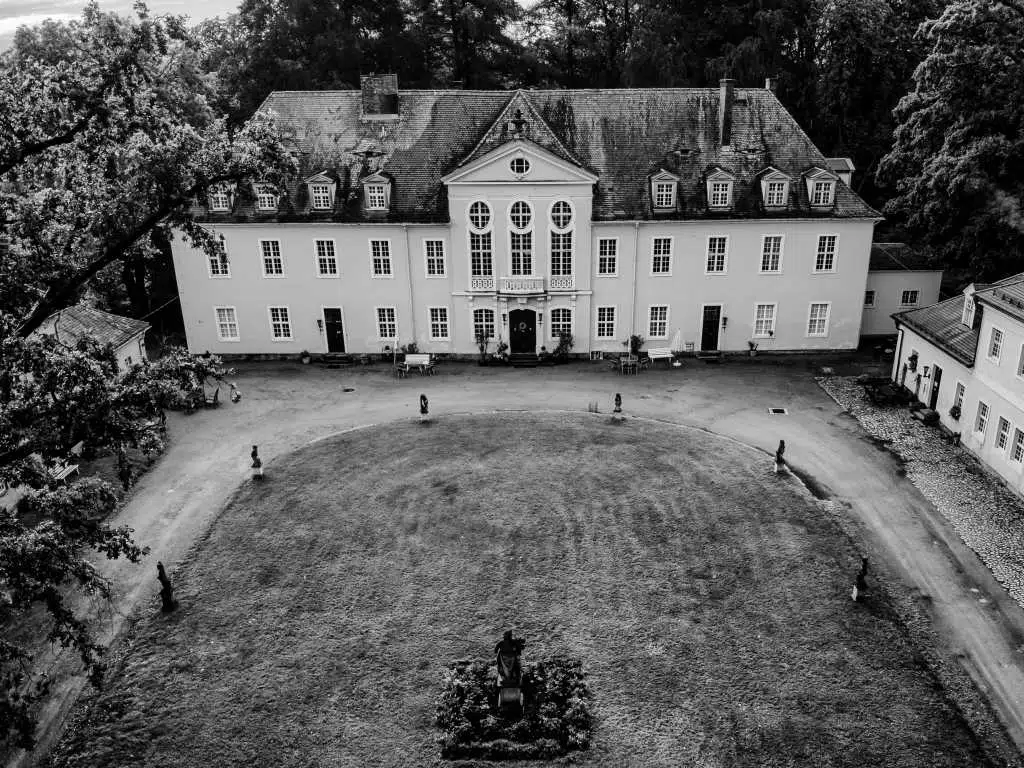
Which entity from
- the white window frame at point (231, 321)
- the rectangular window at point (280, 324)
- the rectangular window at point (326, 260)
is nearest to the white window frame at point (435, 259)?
the rectangular window at point (326, 260)

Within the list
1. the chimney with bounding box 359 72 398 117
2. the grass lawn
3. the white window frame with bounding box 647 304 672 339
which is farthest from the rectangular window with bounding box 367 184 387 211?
the grass lawn

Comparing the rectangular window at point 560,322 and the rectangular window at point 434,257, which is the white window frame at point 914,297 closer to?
the rectangular window at point 560,322

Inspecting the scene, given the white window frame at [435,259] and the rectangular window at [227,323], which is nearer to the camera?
the white window frame at [435,259]

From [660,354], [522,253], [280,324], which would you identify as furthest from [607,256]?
[280,324]

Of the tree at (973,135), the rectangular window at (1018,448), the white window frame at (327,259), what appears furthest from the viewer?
the white window frame at (327,259)

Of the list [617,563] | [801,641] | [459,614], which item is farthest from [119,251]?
[801,641]

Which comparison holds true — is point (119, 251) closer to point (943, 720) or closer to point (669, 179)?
point (943, 720)
